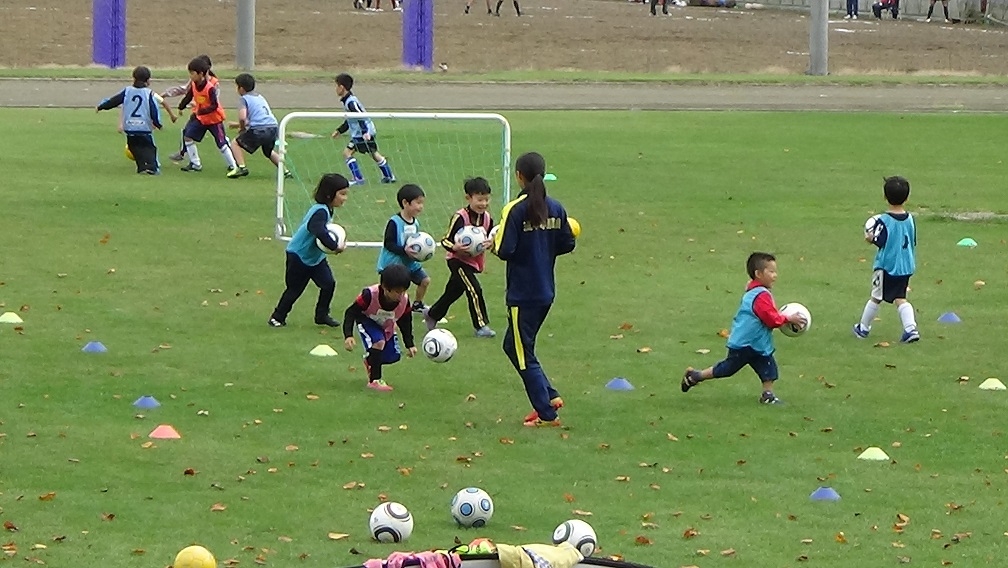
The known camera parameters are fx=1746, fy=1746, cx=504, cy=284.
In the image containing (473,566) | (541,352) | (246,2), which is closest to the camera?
(473,566)

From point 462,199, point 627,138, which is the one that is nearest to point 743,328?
point 462,199

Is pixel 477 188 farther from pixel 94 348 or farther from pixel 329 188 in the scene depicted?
pixel 94 348

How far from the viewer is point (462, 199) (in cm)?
2261

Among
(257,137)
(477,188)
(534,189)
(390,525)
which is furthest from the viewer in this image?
(257,137)

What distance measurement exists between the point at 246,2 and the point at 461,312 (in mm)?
24885

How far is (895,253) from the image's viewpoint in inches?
561

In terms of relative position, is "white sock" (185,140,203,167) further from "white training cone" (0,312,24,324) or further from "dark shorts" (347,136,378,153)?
"white training cone" (0,312,24,324)

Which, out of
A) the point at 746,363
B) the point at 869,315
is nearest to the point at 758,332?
the point at 746,363

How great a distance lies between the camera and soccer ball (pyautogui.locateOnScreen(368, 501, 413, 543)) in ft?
29.0

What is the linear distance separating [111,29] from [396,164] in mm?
16476

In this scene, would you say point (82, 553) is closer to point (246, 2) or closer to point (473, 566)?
point (473, 566)

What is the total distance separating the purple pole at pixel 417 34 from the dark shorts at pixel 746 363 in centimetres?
2927

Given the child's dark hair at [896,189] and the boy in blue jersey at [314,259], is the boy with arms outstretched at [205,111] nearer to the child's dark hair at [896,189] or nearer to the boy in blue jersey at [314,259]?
the boy in blue jersey at [314,259]

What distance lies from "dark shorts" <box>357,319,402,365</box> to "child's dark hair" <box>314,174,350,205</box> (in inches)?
82.7
